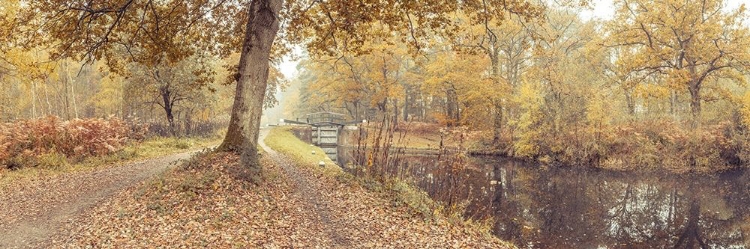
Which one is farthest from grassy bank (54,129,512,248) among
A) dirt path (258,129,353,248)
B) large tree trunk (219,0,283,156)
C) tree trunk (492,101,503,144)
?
tree trunk (492,101,503,144)

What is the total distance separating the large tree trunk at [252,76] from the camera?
31.6ft

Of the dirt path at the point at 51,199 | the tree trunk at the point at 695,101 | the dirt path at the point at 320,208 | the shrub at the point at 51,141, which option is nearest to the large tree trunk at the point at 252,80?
the dirt path at the point at 320,208

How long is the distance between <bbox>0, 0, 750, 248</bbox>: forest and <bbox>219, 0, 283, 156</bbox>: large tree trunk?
0.12ft

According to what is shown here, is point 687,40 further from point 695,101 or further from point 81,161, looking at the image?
point 81,161

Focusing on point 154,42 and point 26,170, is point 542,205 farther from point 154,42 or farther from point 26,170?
point 26,170

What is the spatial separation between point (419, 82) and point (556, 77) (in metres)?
15.5

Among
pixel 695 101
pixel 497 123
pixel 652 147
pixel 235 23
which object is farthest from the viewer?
pixel 497 123

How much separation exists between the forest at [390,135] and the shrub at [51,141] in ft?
0.22

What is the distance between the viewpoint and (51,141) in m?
13.8

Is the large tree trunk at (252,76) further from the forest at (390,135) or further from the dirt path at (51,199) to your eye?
the dirt path at (51,199)

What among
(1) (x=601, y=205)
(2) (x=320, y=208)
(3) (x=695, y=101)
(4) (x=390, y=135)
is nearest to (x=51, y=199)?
(2) (x=320, y=208)

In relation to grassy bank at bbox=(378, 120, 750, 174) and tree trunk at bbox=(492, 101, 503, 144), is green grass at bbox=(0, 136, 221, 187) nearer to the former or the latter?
grassy bank at bbox=(378, 120, 750, 174)

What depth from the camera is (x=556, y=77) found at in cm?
2234

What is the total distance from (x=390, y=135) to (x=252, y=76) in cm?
384
